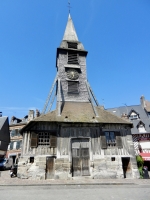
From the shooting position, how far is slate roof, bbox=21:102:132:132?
1363 cm

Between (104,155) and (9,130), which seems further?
(9,130)

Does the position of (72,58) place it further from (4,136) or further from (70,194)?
(4,136)

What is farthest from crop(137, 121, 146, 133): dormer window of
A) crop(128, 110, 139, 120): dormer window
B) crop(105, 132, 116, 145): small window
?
crop(105, 132, 116, 145): small window

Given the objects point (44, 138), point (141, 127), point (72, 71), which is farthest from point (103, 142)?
point (141, 127)

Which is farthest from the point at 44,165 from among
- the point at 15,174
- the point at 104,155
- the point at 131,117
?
the point at 131,117

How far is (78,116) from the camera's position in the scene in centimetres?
1463

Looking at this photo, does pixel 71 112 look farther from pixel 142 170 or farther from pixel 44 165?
pixel 142 170

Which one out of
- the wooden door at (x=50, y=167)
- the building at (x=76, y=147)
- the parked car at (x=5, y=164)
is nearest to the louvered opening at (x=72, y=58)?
the building at (x=76, y=147)

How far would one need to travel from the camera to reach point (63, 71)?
60.4ft

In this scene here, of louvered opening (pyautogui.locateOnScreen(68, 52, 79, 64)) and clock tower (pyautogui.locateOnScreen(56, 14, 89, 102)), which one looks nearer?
clock tower (pyautogui.locateOnScreen(56, 14, 89, 102))

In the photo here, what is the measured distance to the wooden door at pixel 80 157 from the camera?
1255 centimetres

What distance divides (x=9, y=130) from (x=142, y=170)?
86.3 feet

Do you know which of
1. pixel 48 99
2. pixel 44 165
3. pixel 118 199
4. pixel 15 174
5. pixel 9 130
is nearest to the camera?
pixel 118 199

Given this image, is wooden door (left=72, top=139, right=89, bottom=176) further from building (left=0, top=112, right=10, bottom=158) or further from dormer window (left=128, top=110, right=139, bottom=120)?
building (left=0, top=112, right=10, bottom=158)
